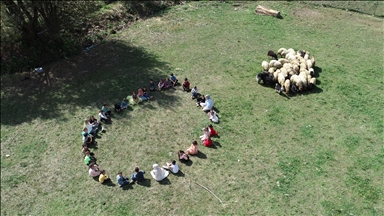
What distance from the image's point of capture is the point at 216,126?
1636cm

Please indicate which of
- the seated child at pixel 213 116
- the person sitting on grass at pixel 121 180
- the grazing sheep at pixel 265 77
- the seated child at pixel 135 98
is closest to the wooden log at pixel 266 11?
the grazing sheep at pixel 265 77

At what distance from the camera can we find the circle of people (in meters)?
13.9

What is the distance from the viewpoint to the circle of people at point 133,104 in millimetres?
13867

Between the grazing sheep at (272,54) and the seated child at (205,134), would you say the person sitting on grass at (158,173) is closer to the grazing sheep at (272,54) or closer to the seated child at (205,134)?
the seated child at (205,134)

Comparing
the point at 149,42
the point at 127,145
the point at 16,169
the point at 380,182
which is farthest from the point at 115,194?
the point at 149,42

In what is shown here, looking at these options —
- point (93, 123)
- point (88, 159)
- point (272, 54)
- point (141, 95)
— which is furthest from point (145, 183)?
point (272, 54)

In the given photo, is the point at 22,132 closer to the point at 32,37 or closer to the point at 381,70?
the point at 32,37

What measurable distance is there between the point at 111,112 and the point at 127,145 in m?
2.80

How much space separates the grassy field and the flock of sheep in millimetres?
598

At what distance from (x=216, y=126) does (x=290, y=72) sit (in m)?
5.50

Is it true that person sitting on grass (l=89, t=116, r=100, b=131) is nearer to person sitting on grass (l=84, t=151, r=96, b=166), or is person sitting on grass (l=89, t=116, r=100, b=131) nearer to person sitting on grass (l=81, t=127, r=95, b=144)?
person sitting on grass (l=81, t=127, r=95, b=144)

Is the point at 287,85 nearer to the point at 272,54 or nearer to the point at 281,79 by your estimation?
the point at 281,79

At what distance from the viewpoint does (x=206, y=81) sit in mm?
19609

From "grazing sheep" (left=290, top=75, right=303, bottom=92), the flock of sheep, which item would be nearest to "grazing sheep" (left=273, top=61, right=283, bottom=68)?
the flock of sheep
